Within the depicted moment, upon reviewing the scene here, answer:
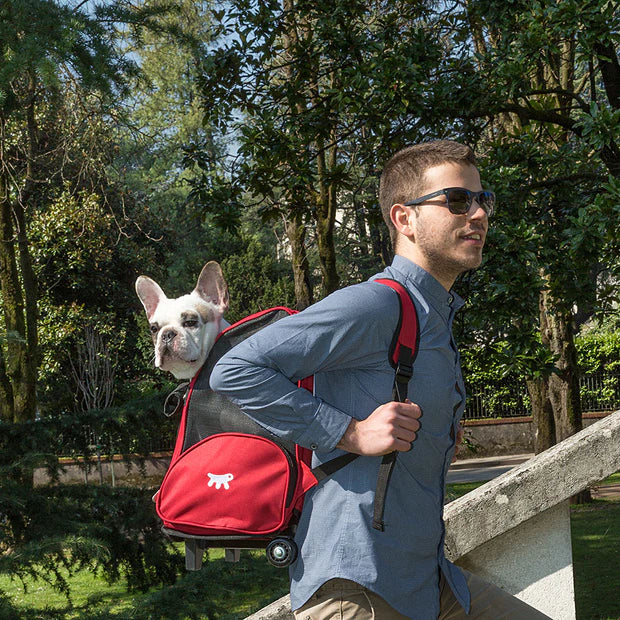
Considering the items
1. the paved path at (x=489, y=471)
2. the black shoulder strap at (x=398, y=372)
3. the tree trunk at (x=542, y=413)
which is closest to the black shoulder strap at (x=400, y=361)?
the black shoulder strap at (x=398, y=372)

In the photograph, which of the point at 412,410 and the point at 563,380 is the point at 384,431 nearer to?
the point at 412,410

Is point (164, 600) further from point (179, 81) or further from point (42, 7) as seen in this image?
point (179, 81)

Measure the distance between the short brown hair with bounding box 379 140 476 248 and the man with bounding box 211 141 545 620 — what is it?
3 centimetres

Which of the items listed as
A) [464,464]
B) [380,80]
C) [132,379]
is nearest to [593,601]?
→ [380,80]

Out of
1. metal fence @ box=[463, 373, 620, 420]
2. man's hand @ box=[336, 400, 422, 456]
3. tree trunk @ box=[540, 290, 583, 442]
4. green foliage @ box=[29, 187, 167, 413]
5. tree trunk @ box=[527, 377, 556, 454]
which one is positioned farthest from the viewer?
metal fence @ box=[463, 373, 620, 420]

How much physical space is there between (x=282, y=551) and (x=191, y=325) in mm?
621

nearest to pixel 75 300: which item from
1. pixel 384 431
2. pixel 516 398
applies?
pixel 516 398

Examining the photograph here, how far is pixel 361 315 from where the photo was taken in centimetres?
181

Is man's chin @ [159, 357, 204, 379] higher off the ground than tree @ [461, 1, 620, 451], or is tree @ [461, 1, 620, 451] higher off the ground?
tree @ [461, 1, 620, 451]

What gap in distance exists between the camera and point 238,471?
6.45 feet

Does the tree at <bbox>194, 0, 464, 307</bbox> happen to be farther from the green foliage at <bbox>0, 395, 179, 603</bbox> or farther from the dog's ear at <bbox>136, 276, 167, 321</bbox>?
the dog's ear at <bbox>136, 276, 167, 321</bbox>

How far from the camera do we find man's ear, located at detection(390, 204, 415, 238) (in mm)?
2062

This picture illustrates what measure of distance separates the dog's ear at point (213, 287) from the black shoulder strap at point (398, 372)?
44 cm

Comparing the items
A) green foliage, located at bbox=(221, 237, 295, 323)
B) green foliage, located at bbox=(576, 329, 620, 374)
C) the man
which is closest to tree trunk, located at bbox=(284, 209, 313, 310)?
the man
